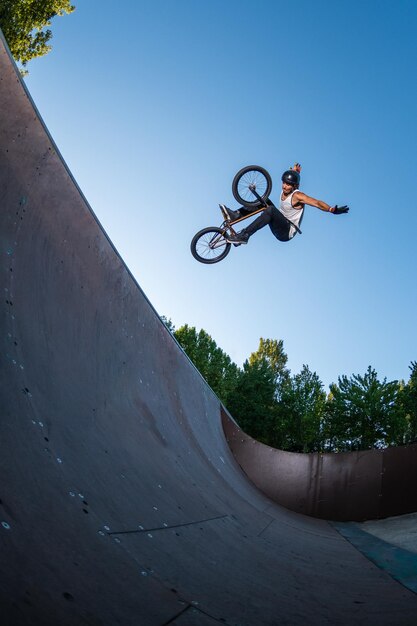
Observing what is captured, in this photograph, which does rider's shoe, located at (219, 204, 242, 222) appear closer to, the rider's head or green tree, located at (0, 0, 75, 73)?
the rider's head

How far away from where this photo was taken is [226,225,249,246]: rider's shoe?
750 cm

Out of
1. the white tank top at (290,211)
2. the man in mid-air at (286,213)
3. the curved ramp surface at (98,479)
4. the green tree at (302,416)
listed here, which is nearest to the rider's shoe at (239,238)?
the man in mid-air at (286,213)

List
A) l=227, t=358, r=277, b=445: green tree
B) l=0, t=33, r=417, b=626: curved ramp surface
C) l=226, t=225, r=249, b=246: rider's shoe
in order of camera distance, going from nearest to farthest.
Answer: l=0, t=33, r=417, b=626: curved ramp surface
l=226, t=225, r=249, b=246: rider's shoe
l=227, t=358, r=277, b=445: green tree

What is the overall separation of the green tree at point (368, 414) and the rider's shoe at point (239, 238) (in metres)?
28.1

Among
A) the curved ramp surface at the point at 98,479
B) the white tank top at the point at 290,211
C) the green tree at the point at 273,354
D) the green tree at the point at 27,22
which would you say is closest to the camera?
the curved ramp surface at the point at 98,479

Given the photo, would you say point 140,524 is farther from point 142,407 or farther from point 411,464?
point 411,464

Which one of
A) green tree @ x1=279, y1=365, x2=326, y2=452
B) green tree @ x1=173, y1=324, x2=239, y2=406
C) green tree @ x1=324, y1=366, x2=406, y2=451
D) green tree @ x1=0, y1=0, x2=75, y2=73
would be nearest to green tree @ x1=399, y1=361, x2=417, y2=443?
green tree @ x1=324, y1=366, x2=406, y2=451

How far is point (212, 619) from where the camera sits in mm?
1397

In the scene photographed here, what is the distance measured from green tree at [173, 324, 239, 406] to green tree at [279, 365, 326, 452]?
5230 mm

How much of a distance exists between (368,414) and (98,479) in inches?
1306

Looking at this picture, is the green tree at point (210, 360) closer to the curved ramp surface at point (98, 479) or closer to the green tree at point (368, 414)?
the green tree at point (368, 414)

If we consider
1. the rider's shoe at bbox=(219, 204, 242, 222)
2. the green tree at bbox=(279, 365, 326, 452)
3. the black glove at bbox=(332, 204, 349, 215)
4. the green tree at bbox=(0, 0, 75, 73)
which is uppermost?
the green tree at bbox=(0, 0, 75, 73)

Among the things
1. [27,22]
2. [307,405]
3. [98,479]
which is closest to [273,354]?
[307,405]

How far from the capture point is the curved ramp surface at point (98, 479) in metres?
1.23
